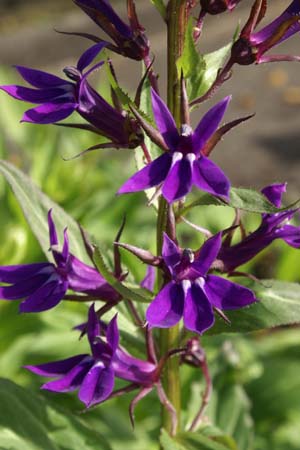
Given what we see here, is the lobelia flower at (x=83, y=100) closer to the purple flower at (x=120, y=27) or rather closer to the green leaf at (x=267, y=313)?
the purple flower at (x=120, y=27)

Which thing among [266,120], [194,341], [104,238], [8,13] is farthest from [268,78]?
[194,341]

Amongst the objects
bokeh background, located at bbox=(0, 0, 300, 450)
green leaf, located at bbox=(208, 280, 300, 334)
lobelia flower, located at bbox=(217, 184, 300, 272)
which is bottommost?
bokeh background, located at bbox=(0, 0, 300, 450)

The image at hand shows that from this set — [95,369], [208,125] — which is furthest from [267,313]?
[208,125]

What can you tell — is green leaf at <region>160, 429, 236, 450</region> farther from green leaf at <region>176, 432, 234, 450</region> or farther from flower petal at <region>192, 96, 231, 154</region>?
flower petal at <region>192, 96, 231, 154</region>

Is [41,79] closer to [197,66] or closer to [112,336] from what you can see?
[197,66]

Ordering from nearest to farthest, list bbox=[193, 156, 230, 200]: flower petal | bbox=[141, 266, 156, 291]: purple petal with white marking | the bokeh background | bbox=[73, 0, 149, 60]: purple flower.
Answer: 1. bbox=[193, 156, 230, 200]: flower petal
2. bbox=[73, 0, 149, 60]: purple flower
3. bbox=[141, 266, 156, 291]: purple petal with white marking
4. the bokeh background

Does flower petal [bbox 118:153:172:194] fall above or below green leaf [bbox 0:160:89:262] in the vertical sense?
above

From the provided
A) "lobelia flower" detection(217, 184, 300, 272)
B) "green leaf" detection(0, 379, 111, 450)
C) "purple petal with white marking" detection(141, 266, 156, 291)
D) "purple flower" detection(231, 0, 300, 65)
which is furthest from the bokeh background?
"purple flower" detection(231, 0, 300, 65)
